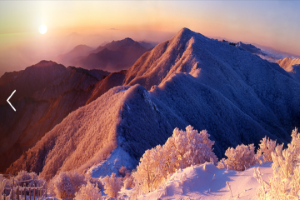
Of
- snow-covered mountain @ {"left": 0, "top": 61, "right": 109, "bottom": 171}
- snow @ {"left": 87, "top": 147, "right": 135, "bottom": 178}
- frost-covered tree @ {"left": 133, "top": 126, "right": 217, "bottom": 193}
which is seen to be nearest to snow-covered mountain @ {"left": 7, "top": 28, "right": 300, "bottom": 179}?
snow @ {"left": 87, "top": 147, "right": 135, "bottom": 178}

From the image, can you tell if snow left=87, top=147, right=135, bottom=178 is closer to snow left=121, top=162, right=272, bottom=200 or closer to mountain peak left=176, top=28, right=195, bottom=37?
snow left=121, top=162, right=272, bottom=200

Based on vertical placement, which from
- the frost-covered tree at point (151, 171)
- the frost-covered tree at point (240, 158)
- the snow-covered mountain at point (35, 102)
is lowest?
the snow-covered mountain at point (35, 102)

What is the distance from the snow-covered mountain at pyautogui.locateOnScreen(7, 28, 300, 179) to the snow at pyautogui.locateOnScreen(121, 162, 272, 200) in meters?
11.5

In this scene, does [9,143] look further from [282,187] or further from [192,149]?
[282,187]

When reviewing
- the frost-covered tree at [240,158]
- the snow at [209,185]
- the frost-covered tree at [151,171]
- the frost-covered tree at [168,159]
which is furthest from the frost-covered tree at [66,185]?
the frost-covered tree at [240,158]

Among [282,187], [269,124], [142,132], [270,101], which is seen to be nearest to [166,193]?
[282,187]

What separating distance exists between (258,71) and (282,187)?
72.8 m

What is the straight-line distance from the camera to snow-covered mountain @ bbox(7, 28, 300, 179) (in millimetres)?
23844

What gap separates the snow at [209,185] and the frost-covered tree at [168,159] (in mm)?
1997

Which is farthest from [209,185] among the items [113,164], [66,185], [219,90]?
[219,90]

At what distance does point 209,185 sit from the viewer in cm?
825

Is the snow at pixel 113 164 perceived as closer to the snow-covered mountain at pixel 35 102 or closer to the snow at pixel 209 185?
the snow at pixel 209 185

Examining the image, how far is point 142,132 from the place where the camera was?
24391 mm

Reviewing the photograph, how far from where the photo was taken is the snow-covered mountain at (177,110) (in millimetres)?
23844
